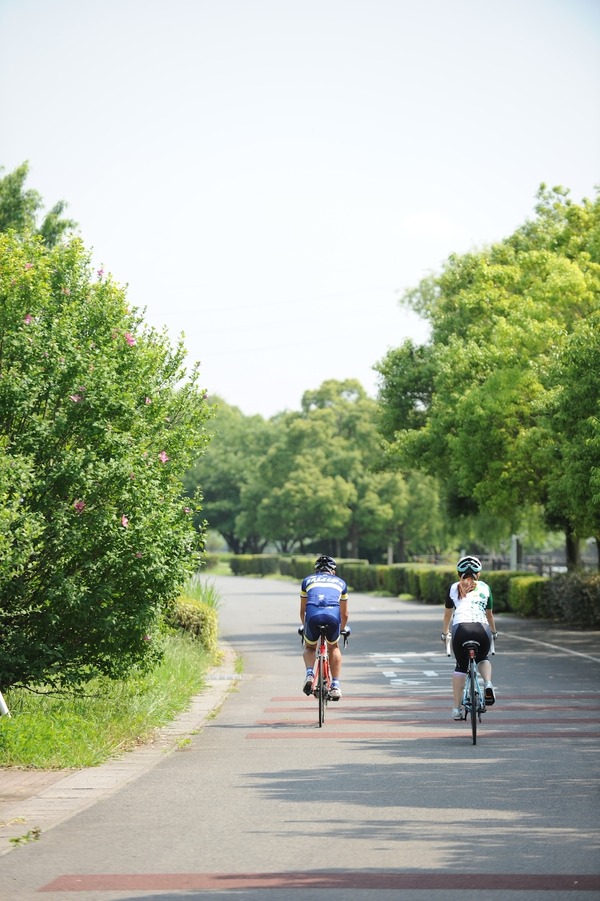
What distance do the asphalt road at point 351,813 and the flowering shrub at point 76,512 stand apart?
145cm

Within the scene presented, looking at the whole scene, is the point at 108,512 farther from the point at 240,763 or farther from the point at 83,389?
the point at 240,763

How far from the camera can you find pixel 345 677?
21109 mm

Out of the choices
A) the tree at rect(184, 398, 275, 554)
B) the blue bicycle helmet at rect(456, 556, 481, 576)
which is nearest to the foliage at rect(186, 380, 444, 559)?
the tree at rect(184, 398, 275, 554)

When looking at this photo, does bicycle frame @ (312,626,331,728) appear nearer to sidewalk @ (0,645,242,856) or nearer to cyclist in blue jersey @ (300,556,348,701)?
cyclist in blue jersey @ (300,556,348,701)

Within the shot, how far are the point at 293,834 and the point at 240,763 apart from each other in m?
3.57

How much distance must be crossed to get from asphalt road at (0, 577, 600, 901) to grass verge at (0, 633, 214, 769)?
571 mm

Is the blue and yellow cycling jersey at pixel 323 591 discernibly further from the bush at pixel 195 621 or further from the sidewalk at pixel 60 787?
the bush at pixel 195 621

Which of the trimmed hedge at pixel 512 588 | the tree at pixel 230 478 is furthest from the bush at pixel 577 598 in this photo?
the tree at pixel 230 478

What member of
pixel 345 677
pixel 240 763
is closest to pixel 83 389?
pixel 240 763

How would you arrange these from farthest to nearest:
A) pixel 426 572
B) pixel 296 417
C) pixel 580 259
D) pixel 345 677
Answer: pixel 296 417 → pixel 426 572 → pixel 580 259 → pixel 345 677

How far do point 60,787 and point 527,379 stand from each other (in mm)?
21835

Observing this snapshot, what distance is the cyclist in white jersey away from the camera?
526 inches

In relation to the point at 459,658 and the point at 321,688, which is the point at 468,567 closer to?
the point at 459,658

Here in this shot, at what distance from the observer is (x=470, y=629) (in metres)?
13.4
